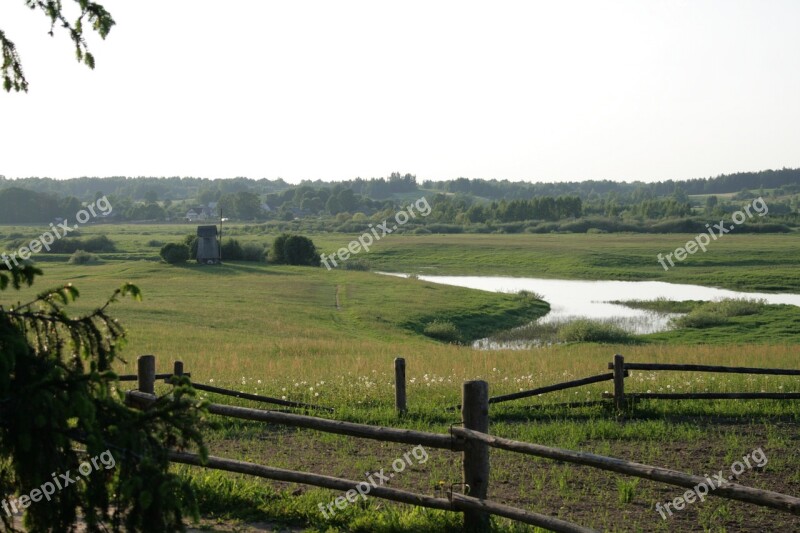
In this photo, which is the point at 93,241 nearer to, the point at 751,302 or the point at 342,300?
the point at 342,300

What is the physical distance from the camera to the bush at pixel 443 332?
44.6 meters

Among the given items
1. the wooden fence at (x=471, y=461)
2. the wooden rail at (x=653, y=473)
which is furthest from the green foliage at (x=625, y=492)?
Result: the wooden rail at (x=653, y=473)

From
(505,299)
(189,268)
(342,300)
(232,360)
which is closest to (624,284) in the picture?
(505,299)

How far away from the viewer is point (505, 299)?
188 feet

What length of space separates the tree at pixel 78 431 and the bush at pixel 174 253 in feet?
248

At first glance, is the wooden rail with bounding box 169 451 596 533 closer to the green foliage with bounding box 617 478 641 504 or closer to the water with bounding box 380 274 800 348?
the green foliage with bounding box 617 478 641 504

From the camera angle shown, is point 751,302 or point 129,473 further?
point 751,302

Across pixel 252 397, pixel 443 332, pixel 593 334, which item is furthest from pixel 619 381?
pixel 443 332

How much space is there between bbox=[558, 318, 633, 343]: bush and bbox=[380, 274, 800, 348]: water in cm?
241

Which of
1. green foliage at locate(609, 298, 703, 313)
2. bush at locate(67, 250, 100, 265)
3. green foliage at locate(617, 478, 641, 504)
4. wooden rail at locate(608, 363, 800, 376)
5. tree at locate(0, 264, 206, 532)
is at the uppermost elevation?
tree at locate(0, 264, 206, 532)

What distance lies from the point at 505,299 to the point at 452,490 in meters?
49.0

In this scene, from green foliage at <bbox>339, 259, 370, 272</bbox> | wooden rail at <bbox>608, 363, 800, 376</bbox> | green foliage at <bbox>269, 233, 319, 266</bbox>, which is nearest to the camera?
wooden rail at <bbox>608, 363, 800, 376</bbox>

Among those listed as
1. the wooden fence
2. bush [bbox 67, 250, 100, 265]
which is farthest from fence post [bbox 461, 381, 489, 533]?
bush [bbox 67, 250, 100, 265]

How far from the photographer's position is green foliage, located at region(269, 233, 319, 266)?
3391 inches
